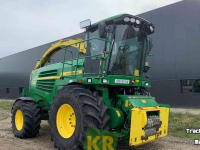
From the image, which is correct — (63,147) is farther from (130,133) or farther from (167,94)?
(167,94)

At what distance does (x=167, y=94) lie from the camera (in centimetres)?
1410

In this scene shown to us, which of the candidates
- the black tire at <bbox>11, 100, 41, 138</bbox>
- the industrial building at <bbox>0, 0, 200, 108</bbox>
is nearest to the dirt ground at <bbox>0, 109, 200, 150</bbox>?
the black tire at <bbox>11, 100, 41, 138</bbox>

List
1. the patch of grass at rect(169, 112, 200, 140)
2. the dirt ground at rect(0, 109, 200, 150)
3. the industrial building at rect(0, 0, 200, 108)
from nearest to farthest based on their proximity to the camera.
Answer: the dirt ground at rect(0, 109, 200, 150) → the patch of grass at rect(169, 112, 200, 140) → the industrial building at rect(0, 0, 200, 108)

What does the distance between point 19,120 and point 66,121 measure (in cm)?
292

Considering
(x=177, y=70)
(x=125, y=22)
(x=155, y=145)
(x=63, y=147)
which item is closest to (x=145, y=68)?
(x=125, y=22)

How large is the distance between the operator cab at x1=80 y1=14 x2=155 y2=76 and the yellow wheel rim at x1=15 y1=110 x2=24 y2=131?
10.7ft

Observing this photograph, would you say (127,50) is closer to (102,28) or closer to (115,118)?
(102,28)

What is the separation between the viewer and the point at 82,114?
452cm

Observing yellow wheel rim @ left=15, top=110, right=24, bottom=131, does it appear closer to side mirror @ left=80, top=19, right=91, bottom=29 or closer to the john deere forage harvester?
the john deere forage harvester

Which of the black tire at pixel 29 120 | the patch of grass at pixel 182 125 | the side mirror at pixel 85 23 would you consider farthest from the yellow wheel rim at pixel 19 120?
the patch of grass at pixel 182 125

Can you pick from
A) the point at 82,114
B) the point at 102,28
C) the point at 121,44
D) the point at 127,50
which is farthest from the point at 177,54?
the point at 82,114

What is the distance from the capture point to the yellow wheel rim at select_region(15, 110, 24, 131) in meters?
7.28

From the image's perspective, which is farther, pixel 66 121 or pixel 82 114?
pixel 66 121

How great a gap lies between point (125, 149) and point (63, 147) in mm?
1651
